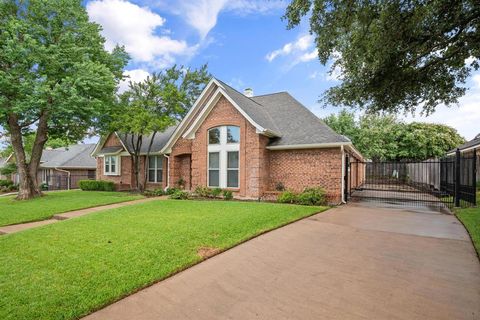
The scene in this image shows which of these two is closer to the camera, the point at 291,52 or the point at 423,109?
the point at 423,109

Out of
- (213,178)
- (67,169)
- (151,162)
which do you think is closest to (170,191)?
(213,178)

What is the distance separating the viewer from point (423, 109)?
8.98 m

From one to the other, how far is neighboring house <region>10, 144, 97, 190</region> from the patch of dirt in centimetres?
2815

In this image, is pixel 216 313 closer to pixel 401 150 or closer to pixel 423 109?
pixel 423 109

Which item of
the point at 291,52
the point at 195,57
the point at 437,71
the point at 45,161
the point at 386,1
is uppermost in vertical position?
the point at 195,57

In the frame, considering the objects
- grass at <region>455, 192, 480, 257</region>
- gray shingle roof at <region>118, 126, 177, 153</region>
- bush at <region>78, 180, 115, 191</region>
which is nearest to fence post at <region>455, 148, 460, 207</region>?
grass at <region>455, 192, 480, 257</region>

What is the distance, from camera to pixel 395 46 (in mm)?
6359

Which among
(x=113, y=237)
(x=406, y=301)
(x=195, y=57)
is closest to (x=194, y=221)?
(x=113, y=237)

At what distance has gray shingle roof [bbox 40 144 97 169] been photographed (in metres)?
28.9

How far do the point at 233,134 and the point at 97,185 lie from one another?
13.7m

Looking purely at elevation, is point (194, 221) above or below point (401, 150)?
below

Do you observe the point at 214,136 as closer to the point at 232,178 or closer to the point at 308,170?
the point at 232,178

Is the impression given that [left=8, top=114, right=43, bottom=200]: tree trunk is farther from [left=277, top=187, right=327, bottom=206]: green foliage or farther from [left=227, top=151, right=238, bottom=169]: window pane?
[left=277, top=187, right=327, bottom=206]: green foliage

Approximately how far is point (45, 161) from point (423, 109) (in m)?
37.0
